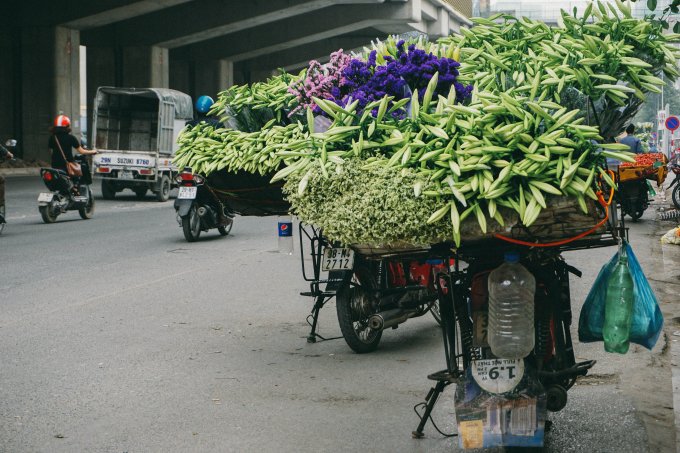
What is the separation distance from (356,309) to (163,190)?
586 inches

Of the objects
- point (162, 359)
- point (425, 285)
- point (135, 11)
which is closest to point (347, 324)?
point (425, 285)

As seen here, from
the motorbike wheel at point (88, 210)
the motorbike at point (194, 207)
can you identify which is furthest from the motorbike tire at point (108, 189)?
the motorbike at point (194, 207)

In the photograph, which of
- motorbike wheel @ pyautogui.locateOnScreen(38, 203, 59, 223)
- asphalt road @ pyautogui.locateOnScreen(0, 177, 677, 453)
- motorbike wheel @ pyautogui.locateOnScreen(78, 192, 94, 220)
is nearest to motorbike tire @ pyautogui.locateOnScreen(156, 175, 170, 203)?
motorbike wheel @ pyautogui.locateOnScreen(78, 192, 94, 220)

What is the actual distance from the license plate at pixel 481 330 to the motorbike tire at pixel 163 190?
16.5 meters

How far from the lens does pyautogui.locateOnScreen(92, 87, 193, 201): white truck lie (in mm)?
18266

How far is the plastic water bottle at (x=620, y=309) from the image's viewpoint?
10.3ft

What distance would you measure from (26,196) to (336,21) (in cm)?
2187

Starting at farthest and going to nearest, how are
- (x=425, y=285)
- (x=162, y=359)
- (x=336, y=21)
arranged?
(x=336, y=21) → (x=425, y=285) → (x=162, y=359)

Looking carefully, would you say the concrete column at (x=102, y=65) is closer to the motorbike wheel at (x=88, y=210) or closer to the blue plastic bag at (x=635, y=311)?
the motorbike wheel at (x=88, y=210)

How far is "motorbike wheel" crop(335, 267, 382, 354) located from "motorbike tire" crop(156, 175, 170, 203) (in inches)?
573

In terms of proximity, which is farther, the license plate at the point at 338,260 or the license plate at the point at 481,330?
the license plate at the point at 338,260

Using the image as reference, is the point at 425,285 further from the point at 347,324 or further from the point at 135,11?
the point at 135,11

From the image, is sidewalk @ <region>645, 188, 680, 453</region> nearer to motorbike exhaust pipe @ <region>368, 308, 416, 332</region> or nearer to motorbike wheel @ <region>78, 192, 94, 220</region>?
motorbike exhaust pipe @ <region>368, 308, 416, 332</region>

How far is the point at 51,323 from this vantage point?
6.00 meters
